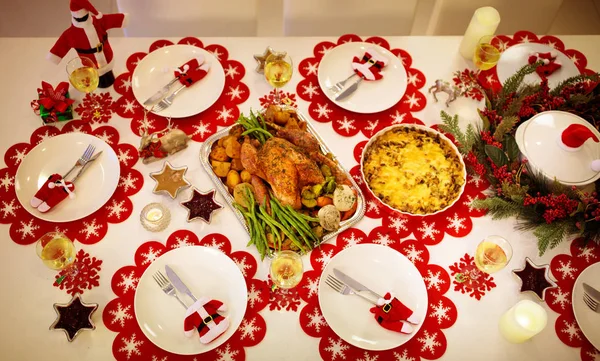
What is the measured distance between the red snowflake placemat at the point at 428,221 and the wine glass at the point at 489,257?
0.10 m

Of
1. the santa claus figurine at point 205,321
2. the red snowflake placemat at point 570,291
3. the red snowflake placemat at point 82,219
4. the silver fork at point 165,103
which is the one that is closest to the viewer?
the santa claus figurine at point 205,321

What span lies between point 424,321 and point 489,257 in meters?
0.34

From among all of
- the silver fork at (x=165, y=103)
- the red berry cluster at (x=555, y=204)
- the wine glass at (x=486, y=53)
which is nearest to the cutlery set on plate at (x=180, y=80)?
the silver fork at (x=165, y=103)

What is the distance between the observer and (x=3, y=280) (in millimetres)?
1682

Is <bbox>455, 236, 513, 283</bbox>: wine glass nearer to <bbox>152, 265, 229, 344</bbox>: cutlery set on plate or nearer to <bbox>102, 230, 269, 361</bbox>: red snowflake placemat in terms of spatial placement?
<bbox>102, 230, 269, 361</bbox>: red snowflake placemat

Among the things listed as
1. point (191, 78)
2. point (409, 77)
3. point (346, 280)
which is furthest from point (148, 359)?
point (409, 77)

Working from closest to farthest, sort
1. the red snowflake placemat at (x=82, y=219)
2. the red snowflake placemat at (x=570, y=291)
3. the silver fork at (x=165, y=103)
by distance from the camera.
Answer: the red snowflake placemat at (x=570, y=291)
the red snowflake placemat at (x=82, y=219)
the silver fork at (x=165, y=103)

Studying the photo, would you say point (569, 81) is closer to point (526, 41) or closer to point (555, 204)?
point (526, 41)

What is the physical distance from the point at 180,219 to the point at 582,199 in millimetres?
1482

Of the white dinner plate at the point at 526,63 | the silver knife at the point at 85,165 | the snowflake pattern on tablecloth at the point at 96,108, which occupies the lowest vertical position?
the silver knife at the point at 85,165

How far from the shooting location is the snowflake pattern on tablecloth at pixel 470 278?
1734mm

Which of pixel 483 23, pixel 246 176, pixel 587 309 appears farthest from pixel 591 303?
pixel 246 176

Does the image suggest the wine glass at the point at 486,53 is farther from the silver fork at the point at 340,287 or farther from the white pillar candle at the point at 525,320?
the silver fork at the point at 340,287

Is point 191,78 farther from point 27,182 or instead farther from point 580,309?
point 580,309
